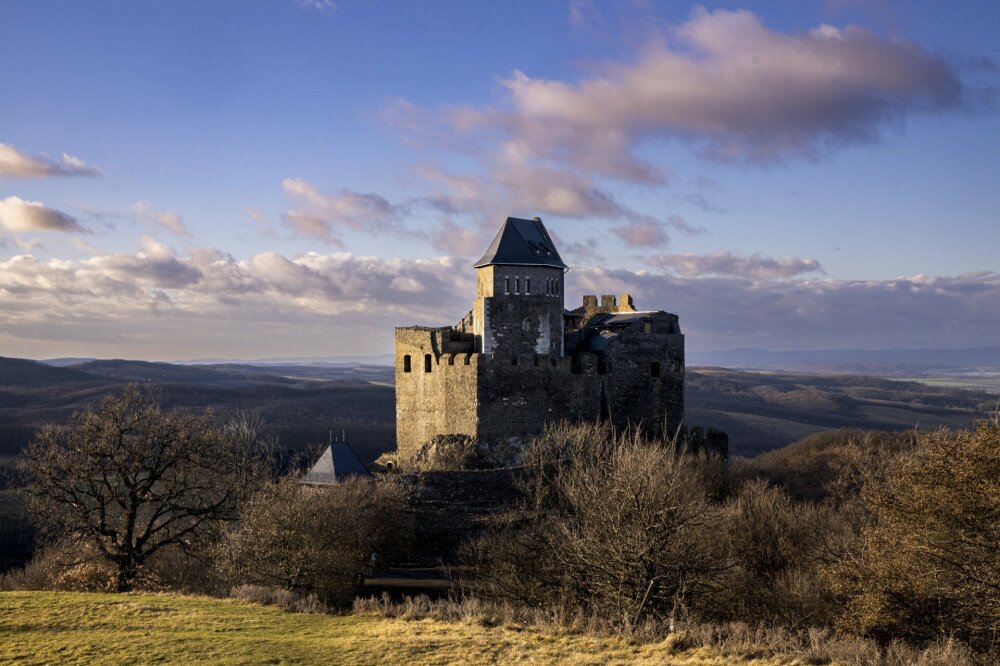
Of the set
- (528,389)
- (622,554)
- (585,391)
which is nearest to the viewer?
(622,554)

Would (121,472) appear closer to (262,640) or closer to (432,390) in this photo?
(262,640)

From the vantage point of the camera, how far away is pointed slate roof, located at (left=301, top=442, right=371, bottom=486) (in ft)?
137

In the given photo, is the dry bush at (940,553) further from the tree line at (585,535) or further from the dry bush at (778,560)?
the dry bush at (778,560)

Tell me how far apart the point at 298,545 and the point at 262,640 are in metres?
10.5

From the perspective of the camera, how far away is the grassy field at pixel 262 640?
19.3m

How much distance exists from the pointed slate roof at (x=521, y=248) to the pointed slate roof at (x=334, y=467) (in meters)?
12.7

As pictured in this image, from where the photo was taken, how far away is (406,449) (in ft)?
164

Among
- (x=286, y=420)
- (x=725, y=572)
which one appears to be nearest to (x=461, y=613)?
(x=725, y=572)

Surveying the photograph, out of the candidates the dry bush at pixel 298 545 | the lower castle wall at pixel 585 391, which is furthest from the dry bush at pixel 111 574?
the lower castle wall at pixel 585 391

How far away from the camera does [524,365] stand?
46906mm

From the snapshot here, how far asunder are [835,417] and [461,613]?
166m

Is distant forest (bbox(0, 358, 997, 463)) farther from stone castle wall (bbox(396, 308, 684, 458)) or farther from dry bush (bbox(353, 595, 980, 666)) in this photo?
dry bush (bbox(353, 595, 980, 666))

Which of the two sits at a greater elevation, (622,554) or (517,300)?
(517,300)

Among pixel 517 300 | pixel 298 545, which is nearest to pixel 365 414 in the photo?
pixel 517 300
